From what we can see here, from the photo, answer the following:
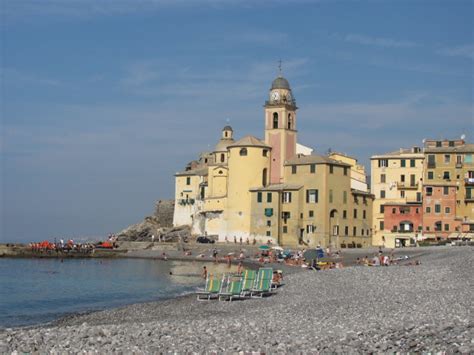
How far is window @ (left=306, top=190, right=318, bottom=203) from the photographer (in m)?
71.8

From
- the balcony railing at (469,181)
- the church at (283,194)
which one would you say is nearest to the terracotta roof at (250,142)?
the church at (283,194)

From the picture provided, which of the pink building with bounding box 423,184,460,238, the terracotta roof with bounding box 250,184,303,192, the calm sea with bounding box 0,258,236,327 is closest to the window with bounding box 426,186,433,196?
the pink building with bounding box 423,184,460,238

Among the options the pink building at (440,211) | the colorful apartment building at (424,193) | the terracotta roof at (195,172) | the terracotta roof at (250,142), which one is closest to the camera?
the pink building at (440,211)

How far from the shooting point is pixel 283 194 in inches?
2872

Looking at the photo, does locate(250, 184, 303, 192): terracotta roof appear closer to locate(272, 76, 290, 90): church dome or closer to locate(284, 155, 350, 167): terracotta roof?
locate(284, 155, 350, 167): terracotta roof

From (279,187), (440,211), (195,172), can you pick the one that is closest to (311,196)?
(279,187)

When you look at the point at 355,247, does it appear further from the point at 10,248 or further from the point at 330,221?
the point at 10,248

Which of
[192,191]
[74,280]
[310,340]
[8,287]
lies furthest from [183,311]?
[192,191]

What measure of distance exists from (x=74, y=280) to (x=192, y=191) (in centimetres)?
3606

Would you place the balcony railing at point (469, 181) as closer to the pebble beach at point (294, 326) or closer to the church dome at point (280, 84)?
the church dome at point (280, 84)

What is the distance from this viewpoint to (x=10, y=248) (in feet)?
282

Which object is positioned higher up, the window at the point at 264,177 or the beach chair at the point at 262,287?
the window at the point at 264,177

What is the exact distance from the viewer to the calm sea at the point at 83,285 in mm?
34938

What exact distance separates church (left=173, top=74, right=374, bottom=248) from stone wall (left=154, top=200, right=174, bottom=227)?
14721 millimetres
